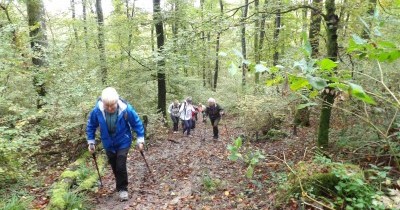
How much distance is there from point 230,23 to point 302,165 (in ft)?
11.1

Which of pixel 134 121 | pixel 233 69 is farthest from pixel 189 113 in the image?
pixel 233 69

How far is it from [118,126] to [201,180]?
226 cm

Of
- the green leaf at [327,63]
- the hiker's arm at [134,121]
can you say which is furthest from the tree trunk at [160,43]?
the green leaf at [327,63]

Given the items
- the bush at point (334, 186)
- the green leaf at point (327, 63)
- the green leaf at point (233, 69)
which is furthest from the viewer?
the bush at point (334, 186)

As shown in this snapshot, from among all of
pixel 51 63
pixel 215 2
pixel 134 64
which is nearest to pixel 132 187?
pixel 51 63

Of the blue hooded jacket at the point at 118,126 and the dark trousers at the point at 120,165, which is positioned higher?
the blue hooded jacket at the point at 118,126

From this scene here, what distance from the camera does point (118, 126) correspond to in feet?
19.0

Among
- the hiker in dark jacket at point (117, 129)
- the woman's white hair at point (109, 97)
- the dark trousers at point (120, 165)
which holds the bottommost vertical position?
the dark trousers at point (120, 165)

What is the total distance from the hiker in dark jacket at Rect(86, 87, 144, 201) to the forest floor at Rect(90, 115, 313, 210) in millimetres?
563

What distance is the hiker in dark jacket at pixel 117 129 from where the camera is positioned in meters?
5.69

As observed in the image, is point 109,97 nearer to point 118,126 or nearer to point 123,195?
point 118,126

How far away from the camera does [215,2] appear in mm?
29750

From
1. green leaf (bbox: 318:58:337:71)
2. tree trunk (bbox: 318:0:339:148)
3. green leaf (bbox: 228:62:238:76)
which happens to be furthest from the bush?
green leaf (bbox: 318:58:337:71)

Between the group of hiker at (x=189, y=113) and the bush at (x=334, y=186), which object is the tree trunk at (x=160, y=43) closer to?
the group of hiker at (x=189, y=113)
